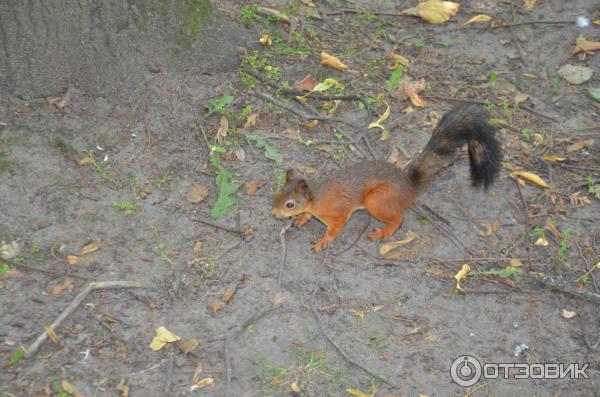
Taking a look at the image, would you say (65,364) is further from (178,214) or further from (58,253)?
(178,214)

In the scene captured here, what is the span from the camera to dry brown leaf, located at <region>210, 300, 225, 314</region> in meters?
2.91

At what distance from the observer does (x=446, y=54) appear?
459 cm

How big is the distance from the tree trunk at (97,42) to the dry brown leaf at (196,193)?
76cm

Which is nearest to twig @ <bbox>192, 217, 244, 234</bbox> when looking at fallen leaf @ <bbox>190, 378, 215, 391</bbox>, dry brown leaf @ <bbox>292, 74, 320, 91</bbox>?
fallen leaf @ <bbox>190, 378, 215, 391</bbox>

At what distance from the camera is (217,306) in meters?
2.92

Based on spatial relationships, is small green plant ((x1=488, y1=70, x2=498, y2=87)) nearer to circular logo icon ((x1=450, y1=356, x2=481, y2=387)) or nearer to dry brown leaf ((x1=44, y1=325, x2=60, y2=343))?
circular logo icon ((x1=450, y1=356, x2=481, y2=387))

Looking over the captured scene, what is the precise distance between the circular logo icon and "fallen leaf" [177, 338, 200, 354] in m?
1.21

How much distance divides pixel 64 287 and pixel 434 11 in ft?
11.8

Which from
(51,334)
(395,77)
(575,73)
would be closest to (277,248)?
(51,334)

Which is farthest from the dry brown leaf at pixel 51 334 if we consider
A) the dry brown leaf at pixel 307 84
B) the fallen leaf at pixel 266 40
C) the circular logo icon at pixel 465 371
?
the fallen leaf at pixel 266 40

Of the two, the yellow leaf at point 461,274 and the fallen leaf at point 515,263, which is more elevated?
the yellow leaf at point 461,274

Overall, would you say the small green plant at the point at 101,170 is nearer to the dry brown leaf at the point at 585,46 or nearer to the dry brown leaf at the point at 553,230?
the dry brown leaf at the point at 553,230

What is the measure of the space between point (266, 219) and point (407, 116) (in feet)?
4.43

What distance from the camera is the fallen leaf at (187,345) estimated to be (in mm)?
2710
